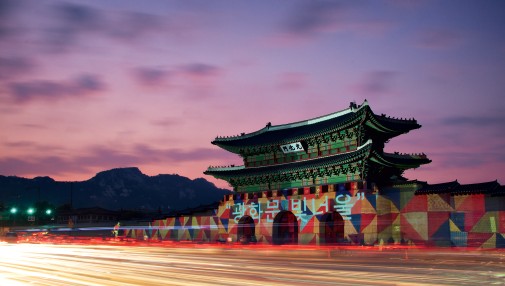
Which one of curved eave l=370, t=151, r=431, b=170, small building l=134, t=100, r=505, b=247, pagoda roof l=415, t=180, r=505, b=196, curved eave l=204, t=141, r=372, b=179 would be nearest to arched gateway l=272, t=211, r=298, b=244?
small building l=134, t=100, r=505, b=247

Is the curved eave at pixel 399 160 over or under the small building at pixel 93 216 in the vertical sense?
over

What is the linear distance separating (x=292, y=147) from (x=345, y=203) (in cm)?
1194

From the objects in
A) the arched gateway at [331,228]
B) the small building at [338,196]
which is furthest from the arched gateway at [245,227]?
the arched gateway at [331,228]

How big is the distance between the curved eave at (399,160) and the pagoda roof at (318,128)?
283 centimetres

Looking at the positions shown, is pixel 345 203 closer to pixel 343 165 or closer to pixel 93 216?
pixel 343 165

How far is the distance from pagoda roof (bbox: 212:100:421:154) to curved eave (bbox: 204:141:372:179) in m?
2.81

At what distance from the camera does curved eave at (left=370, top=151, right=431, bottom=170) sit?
5100 centimetres

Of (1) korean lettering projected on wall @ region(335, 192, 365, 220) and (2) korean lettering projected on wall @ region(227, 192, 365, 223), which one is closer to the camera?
(1) korean lettering projected on wall @ region(335, 192, 365, 220)

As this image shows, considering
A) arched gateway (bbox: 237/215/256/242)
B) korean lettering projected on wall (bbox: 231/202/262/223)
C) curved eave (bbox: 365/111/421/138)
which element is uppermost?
curved eave (bbox: 365/111/421/138)

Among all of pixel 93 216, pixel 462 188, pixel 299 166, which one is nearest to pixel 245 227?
pixel 299 166

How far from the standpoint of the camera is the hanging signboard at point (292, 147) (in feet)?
200

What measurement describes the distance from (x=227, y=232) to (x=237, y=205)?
11.7 feet

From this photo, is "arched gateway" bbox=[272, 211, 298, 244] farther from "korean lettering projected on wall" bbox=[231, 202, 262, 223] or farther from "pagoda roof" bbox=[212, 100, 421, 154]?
"pagoda roof" bbox=[212, 100, 421, 154]

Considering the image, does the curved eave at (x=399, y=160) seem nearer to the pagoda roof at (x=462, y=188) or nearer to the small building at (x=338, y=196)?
the small building at (x=338, y=196)
